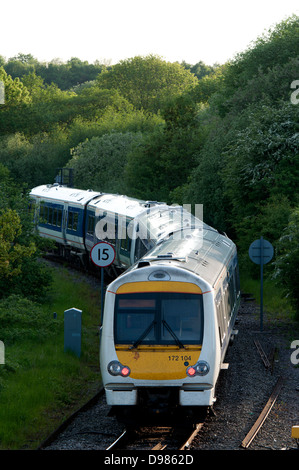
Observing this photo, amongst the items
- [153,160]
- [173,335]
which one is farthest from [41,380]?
[153,160]

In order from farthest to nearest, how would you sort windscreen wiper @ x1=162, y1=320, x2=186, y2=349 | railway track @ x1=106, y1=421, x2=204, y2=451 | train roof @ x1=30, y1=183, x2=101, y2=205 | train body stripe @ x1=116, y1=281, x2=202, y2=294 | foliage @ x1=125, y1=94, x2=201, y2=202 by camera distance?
foliage @ x1=125, y1=94, x2=201, y2=202 < train roof @ x1=30, y1=183, x2=101, y2=205 < train body stripe @ x1=116, y1=281, x2=202, y2=294 < windscreen wiper @ x1=162, y1=320, x2=186, y2=349 < railway track @ x1=106, y1=421, x2=204, y2=451

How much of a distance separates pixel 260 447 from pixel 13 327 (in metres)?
9.61

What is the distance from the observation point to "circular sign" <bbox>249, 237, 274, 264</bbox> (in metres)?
20.0

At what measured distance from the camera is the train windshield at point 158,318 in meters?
11.2

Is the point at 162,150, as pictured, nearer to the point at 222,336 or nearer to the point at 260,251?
the point at 260,251

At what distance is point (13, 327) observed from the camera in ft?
60.8

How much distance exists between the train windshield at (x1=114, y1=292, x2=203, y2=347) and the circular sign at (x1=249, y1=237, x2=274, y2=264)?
8936 mm

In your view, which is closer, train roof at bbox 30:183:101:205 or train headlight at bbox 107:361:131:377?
train headlight at bbox 107:361:131:377

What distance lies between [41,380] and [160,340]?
149 inches

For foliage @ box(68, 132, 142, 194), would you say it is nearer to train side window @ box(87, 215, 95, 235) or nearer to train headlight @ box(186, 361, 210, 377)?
train side window @ box(87, 215, 95, 235)

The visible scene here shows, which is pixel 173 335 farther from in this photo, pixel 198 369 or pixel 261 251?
pixel 261 251

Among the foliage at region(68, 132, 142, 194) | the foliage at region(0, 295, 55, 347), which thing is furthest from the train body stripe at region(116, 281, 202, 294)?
the foliage at region(68, 132, 142, 194)
